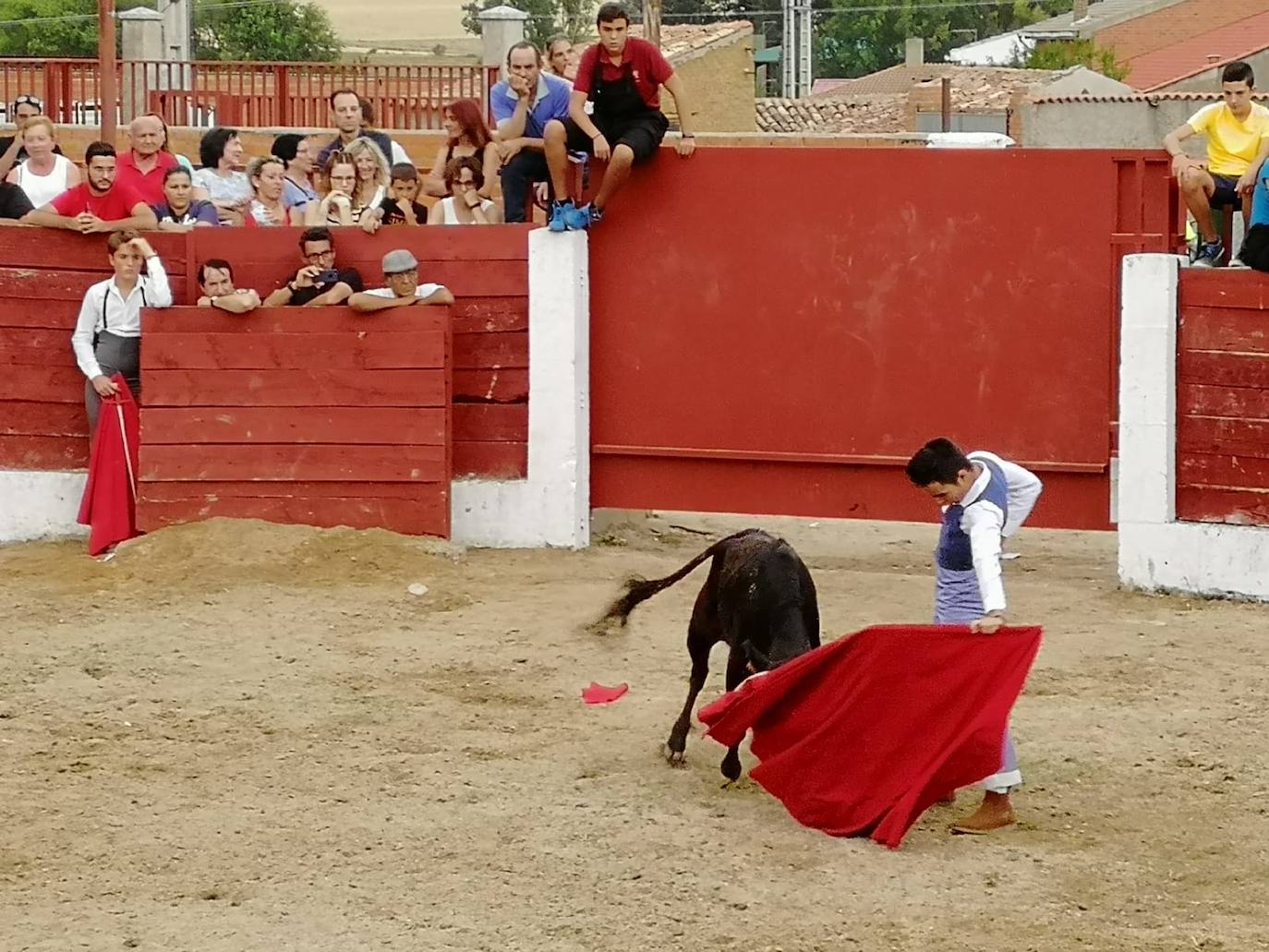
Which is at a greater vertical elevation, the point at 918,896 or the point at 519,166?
the point at 519,166

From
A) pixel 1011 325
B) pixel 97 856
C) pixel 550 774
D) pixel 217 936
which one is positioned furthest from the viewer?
pixel 1011 325

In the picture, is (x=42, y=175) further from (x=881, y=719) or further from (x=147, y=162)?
(x=881, y=719)

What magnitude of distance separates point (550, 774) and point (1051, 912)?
1677 mm

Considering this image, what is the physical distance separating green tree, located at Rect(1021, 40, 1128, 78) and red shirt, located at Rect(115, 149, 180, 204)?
1598 inches

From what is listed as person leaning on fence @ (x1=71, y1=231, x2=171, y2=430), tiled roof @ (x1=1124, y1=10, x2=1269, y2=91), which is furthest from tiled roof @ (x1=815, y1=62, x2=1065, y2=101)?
person leaning on fence @ (x1=71, y1=231, x2=171, y2=430)

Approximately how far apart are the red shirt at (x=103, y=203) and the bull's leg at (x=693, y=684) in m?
4.66

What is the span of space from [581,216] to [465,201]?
0.67 m

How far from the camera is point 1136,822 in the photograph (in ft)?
17.9

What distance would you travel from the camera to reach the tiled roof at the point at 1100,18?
2148 inches

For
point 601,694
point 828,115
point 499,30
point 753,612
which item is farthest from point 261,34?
point 753,612

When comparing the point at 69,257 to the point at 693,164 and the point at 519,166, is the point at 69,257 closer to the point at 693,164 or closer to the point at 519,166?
the point at 519,166

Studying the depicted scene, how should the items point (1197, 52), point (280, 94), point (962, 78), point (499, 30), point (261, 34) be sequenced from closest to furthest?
point (280, 94), point (499, 30), point (962, 78), point (1197, 52), point (261, 34)

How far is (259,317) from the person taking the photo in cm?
930

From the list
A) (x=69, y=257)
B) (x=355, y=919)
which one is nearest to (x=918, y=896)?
(x=355, y=919)
